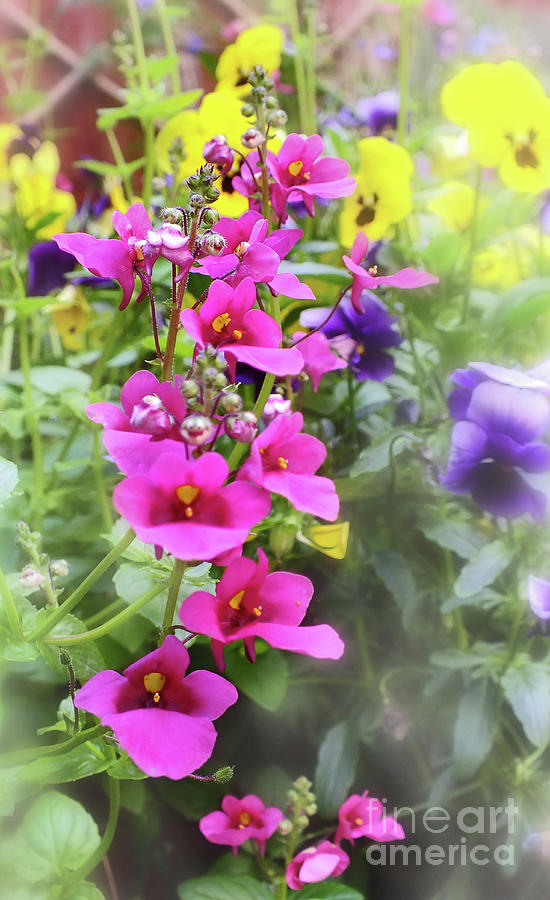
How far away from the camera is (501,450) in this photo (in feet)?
1.68

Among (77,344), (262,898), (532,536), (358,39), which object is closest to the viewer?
(262,898)

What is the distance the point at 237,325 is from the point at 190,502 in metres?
0.08

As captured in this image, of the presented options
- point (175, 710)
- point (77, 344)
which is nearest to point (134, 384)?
point (175, 710)

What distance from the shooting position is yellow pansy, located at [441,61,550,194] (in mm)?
619

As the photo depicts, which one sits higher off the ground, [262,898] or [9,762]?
[9,762]

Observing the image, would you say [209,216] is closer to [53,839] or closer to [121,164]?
[53,839]

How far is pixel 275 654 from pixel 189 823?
205 millimetres

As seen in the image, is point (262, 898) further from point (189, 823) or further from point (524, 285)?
point (524, 285)

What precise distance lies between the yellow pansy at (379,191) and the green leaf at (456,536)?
238 millimetres

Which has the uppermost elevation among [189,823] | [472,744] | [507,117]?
[507,117]

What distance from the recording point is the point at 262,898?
50 centimetres

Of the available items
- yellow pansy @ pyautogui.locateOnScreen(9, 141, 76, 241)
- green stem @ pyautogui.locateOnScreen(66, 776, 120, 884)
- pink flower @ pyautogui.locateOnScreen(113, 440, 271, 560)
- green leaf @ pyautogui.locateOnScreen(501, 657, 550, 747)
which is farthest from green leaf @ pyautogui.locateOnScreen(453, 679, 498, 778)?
yellow pansy @ pyautogui.locateOnScreen(9, 141, 76, 241)

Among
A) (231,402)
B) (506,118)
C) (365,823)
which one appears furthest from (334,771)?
(506,118)

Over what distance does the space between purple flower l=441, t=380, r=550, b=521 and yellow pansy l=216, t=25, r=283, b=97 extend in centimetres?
41
